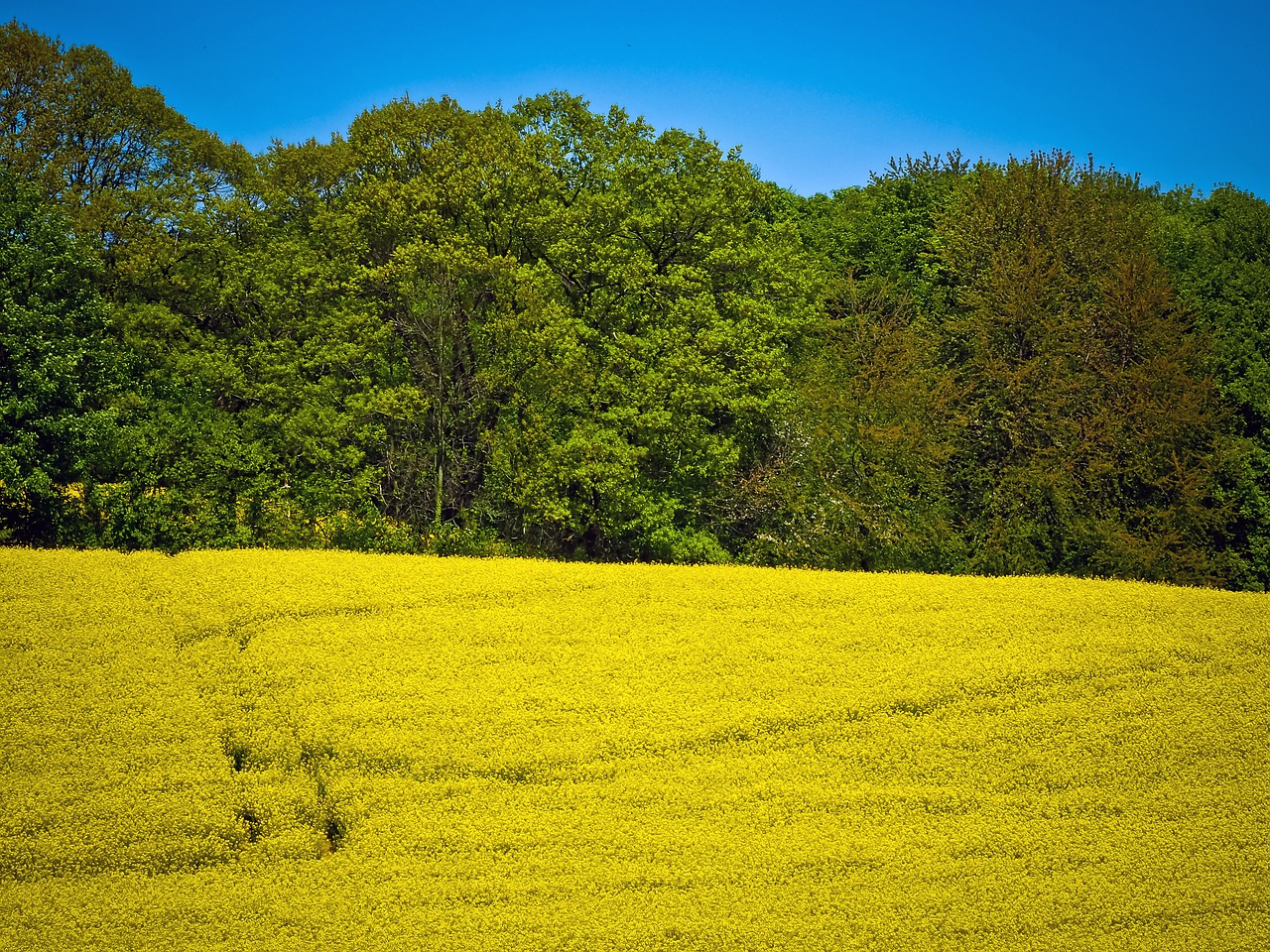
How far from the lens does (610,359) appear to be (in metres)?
32.1

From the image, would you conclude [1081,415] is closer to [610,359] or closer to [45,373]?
[610,359]

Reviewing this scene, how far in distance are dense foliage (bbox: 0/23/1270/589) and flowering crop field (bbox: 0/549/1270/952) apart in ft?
25.4

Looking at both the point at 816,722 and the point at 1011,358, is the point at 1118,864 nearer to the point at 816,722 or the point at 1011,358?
the point at 816,722

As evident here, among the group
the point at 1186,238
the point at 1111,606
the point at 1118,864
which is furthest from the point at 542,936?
the point at 1186,238

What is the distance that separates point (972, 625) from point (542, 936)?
42.5 feet

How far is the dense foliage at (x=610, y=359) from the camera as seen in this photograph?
31500 millimetres

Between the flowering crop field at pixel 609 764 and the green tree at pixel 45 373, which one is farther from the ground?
the green tree at pixel 45 373

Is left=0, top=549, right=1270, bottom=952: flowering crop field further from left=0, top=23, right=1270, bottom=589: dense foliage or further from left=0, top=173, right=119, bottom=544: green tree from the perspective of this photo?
left=0, top=23, right=1270, bottom=589: dense foliage

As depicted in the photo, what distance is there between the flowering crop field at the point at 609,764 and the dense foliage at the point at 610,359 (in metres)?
7.75

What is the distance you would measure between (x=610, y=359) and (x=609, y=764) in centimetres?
1728

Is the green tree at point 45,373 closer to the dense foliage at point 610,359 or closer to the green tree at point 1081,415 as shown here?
the dense foliage at point 610,359

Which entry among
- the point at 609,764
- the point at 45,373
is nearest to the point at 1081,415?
the point at 609,764

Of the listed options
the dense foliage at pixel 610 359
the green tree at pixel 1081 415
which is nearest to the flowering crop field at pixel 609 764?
the green tree at pixel 1081 415

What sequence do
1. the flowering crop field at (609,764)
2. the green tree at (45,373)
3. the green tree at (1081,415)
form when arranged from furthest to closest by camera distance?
the green tree at (1081,415) → the green tree at (45,373) → the flowering crop field at (609,764)
